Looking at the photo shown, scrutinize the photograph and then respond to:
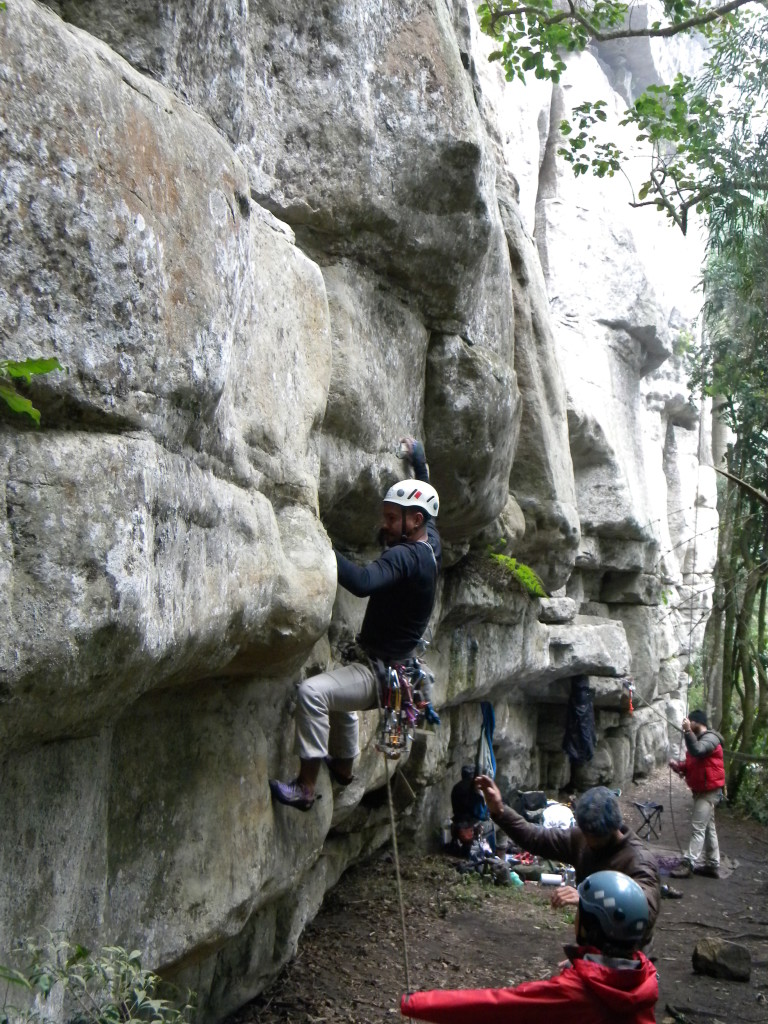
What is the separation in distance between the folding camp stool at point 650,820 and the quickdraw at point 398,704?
7.08 metres

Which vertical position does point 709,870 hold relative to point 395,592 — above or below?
below

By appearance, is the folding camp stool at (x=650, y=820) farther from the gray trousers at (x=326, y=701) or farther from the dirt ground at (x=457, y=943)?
the gray trousers at (x=326, y=701)

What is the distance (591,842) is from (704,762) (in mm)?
7331

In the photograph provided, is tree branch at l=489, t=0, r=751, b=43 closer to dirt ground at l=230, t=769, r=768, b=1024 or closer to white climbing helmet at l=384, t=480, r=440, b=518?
white climbing helmet at l=384, t=480, r=440, b=518

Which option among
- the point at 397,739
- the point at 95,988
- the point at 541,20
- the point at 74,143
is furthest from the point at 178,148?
the point at 541,20

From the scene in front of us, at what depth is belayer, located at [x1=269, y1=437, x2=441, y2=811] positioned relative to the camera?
198 inches

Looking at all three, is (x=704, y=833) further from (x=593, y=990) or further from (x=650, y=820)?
(x=593, y=990)

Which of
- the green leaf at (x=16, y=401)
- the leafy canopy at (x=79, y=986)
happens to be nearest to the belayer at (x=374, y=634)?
the leafy canopy at (x=79, y=986)

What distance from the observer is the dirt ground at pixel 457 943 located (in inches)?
255

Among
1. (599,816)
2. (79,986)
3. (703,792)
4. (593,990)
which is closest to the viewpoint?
(593,990)

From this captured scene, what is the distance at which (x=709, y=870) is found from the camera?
11031mm

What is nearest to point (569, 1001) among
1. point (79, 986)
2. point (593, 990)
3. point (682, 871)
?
point (593, 990)

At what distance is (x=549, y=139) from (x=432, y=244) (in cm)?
1280

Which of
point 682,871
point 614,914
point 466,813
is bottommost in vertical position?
point 682,871
